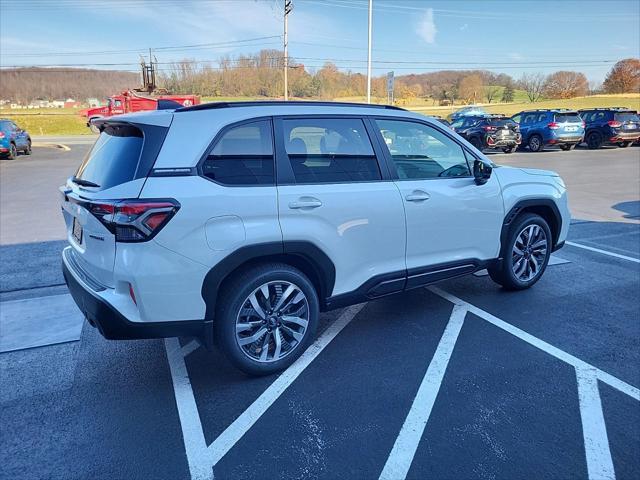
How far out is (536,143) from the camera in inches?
890

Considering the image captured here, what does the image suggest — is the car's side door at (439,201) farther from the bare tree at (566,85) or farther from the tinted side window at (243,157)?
the bare tree at (566,85)

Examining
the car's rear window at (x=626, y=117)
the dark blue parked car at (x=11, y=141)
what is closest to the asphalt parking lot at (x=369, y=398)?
the dark blue parked car at (x=11, y=141)

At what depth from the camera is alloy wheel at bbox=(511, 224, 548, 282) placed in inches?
186

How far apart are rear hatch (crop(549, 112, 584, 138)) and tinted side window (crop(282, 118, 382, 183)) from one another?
70.3 ft

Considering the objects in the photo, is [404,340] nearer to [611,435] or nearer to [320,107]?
[611,435]

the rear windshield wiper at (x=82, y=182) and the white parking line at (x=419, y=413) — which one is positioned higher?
the rear windshield wiper at (x=82, y=182)

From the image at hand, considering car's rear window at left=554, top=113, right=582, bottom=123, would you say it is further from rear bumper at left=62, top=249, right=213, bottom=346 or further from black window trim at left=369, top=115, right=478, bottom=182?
rear bumper at left=62, top=249, right=213, bottom=346

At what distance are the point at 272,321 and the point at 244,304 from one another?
274 millimetres

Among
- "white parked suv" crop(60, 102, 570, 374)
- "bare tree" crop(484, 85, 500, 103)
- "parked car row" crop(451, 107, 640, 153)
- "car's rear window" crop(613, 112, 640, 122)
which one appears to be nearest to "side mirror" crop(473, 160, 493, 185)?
"white parked suv" crop(60, 102, 570, 374)

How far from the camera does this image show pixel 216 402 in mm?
3037

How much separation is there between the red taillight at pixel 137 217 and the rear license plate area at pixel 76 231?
0.51 metres

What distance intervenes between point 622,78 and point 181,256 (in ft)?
278

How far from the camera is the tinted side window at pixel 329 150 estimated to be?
332 cm

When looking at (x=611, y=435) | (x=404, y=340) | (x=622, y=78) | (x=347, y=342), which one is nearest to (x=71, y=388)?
(x=347, y=342)
